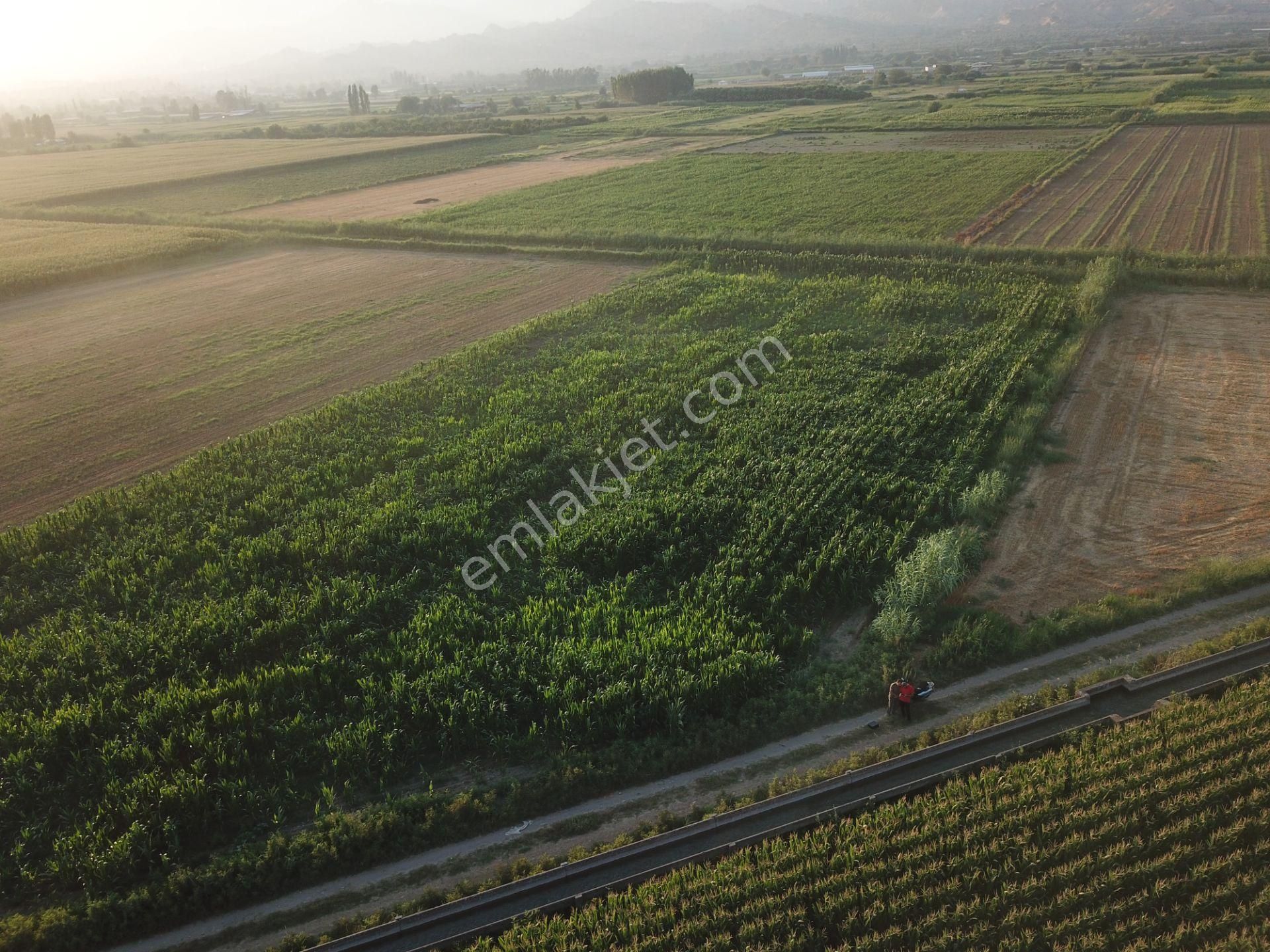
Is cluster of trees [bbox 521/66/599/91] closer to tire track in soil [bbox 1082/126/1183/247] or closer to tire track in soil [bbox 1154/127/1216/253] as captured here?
tire track in soil [bbox 1082/126/1183/247]

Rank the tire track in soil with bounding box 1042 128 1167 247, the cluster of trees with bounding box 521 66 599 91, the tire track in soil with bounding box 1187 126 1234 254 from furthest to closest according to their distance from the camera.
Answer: the cluster of trees with bounding box 521 66 599 91
the tire track in soil with bounding box 1042 128 1167 247
the tire track in soil with bounding box 1187 126 1234 254

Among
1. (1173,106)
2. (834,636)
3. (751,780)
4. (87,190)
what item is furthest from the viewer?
(1173,106)

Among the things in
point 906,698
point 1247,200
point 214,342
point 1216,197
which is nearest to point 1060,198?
point 1216,197

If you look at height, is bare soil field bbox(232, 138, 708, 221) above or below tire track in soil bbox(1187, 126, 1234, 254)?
above

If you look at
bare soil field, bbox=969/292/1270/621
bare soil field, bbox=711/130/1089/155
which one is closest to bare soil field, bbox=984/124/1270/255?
bare soil field, bbox=711/130/1089/155

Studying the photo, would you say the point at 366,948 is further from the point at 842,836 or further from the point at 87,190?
the point at 87,190

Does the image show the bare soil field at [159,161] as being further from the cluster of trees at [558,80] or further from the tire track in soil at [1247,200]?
the cluster of trees at [558,80]

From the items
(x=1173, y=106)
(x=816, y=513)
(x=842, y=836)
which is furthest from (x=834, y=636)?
(x=1173, y=106)
